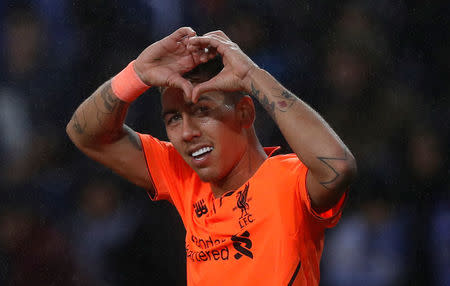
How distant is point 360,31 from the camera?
344 cm

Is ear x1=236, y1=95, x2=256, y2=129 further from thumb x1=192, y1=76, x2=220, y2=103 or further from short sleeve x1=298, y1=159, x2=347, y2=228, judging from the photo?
short sleeve x1=298, y1=159, x2=347, y2=228

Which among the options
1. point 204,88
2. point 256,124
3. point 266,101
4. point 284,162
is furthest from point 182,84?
point 256,124

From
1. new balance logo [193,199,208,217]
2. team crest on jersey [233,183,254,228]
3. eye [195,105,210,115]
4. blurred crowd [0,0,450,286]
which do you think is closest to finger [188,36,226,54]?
eye [195,105,210,115]

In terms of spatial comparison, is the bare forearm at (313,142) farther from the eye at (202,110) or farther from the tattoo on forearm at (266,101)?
the eye at (202,110)

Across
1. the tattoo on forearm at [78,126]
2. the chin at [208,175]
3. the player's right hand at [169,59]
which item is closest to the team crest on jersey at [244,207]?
the chin at [208,175]

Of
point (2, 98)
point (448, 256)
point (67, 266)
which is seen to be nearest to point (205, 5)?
point (2, 98)

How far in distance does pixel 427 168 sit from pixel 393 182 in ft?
0.71

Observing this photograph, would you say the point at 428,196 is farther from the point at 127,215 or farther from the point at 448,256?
the point at 127,215

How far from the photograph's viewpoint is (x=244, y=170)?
6.36 ft

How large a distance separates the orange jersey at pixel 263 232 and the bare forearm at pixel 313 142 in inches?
5.3

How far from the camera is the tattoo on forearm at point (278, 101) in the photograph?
5.45ft

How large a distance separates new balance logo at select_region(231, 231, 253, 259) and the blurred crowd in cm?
155

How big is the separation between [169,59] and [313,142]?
0.65 m

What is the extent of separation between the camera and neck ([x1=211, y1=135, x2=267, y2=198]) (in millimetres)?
1938
